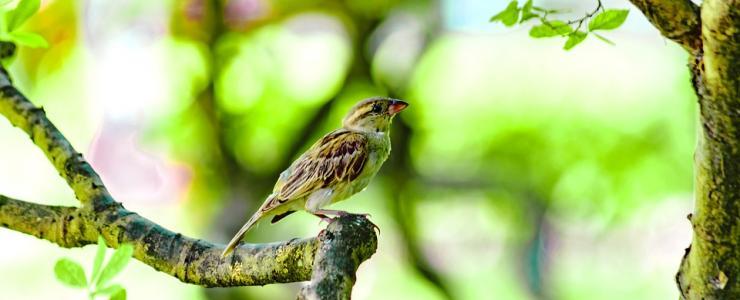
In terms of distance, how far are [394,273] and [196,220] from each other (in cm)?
127

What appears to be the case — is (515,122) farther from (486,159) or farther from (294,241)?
(294,241)

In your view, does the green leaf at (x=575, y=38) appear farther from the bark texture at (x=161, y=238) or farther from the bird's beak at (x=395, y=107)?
the bird's beak at (x=395, y=107)

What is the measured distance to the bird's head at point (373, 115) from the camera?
278 cm

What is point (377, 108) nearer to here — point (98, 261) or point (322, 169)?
point (322, 169)

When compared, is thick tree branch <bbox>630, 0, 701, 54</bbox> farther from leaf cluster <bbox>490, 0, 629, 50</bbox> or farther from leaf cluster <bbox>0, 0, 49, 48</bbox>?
leaf cluster <bbox>0, 0, 49, 48</bbox>

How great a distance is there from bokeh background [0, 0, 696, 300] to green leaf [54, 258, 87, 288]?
4327 millimetres

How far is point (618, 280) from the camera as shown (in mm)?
6188

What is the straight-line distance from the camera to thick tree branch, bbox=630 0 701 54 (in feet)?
4.52

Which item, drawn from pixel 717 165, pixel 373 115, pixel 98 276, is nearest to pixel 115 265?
pixel 98 276

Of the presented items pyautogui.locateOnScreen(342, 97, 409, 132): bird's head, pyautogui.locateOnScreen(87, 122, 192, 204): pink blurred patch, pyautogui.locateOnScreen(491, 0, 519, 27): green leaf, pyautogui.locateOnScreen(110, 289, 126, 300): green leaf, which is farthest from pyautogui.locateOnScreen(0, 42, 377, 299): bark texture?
pyautogui.locateOnScreen(87, 122, 192, 204): pink blurred patch

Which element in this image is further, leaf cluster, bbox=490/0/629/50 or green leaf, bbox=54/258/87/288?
leaf cluster, bbox=490/0/629/50

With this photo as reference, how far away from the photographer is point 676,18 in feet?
4.56

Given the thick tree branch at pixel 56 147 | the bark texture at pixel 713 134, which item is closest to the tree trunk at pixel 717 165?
the bark texture at pixel 713 134

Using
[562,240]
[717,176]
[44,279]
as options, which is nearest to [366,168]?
[717,176]
